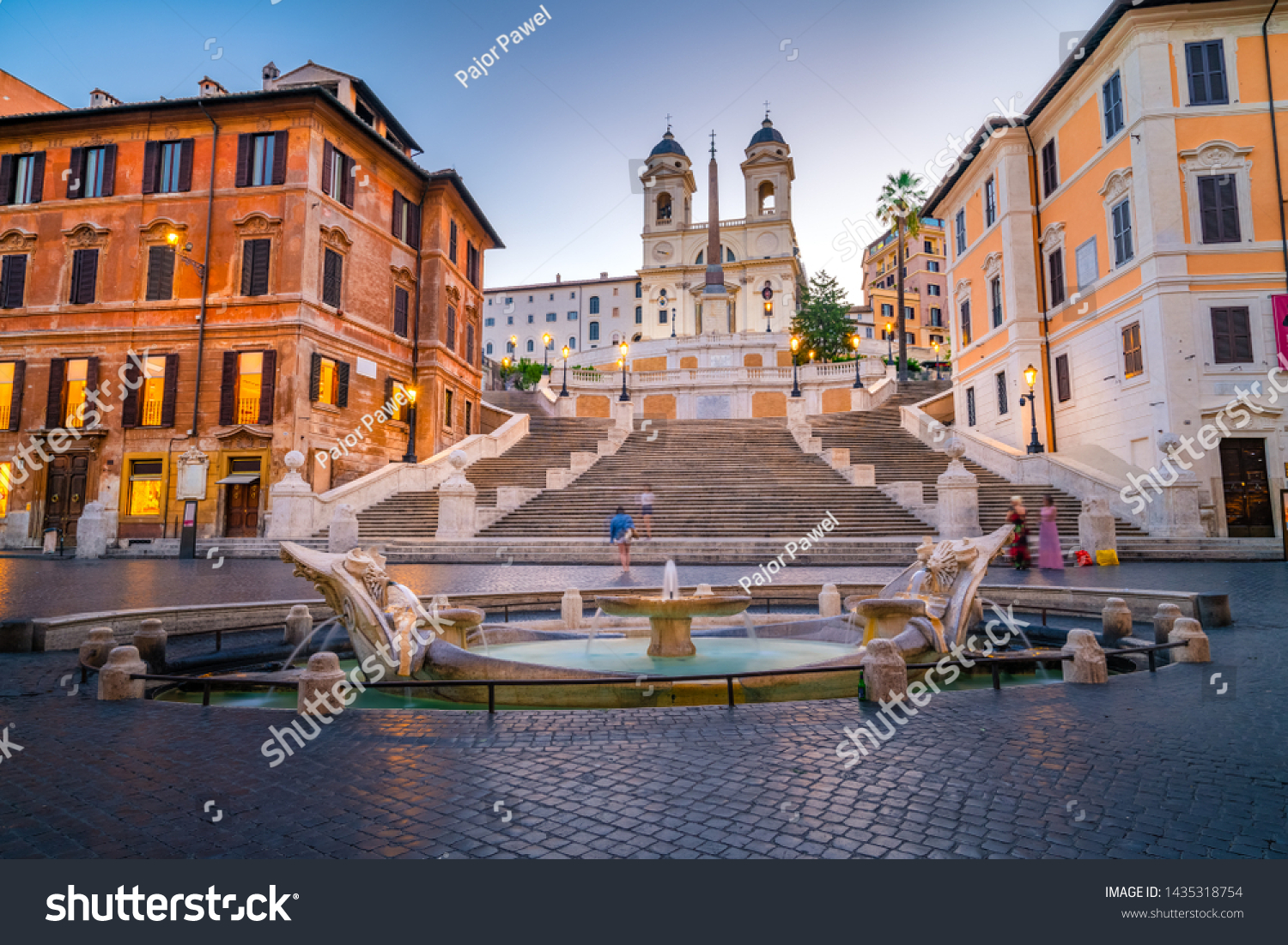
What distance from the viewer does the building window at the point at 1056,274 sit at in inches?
1063

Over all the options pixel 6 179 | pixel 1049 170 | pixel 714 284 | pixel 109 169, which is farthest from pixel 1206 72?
pixel 714 284

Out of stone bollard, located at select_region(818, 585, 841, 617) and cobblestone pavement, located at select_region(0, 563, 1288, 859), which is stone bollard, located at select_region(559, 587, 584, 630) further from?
cobblestone pavement, located at select_region(0, 563, 1288, 859)

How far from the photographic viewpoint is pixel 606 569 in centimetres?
1677

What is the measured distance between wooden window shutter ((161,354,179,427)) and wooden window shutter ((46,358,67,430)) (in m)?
4.17

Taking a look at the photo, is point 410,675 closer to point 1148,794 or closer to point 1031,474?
point 1148,794

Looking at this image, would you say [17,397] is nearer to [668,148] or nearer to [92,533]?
[92,533]

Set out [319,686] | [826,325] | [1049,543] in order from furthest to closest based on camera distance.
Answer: [826,325] → [1049,543] → [319,686]

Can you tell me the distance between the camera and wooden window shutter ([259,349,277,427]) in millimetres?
27281

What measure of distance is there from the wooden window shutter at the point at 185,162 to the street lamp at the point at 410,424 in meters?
11.4

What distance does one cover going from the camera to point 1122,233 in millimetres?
23281

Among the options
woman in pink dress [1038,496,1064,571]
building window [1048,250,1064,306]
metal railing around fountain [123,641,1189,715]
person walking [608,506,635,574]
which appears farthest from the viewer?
building window [1048,250,1064,306]

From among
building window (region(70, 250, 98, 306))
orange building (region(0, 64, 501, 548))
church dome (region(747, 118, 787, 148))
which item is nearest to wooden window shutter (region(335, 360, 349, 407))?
orange building (region(0, 64, 501, 548))

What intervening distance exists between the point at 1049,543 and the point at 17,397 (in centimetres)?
3585

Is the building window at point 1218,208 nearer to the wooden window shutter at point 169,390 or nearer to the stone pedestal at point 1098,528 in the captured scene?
the stone pedestal at point 1098,528
